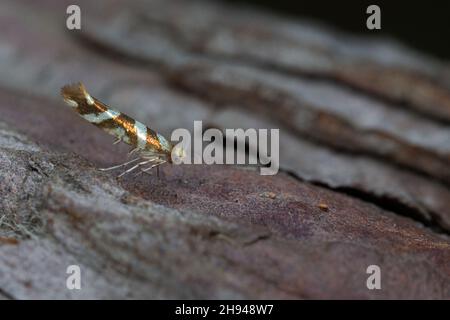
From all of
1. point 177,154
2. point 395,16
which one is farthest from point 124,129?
point 395,16

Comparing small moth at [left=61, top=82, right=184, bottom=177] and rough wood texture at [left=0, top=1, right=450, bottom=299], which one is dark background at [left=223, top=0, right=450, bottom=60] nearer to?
rough wood texture at [left=0, top=1, right=450, bottom=299]

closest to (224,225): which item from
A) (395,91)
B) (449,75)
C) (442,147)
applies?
(442,147)

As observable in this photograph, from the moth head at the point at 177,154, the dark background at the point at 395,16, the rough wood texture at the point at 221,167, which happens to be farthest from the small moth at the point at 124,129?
the dark background at the point at 395,16

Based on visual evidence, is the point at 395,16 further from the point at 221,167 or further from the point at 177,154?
the point at 177,154

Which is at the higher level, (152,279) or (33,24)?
(33,24)

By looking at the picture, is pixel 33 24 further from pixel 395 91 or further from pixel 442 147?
pixel 442 147

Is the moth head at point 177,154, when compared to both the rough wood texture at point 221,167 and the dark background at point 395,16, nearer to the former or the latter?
the rough wood texture at point 221,167
